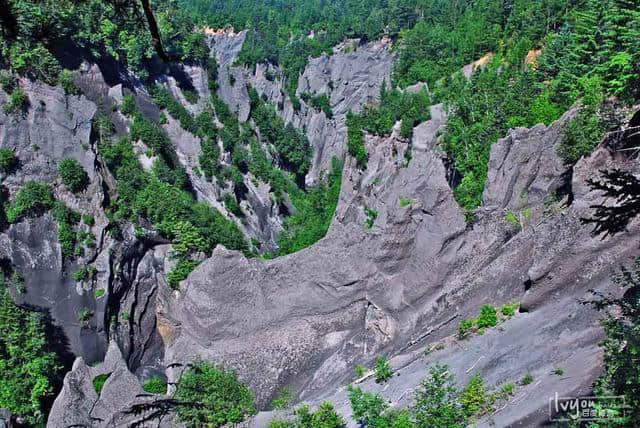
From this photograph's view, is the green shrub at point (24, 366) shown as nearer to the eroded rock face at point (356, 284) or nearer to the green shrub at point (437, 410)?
the eroded rock face at point (356, 284)

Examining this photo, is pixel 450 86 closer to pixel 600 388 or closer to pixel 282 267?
pixel 282 267

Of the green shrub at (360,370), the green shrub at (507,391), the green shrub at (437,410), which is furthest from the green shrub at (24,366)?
the green shrub at (507,391)

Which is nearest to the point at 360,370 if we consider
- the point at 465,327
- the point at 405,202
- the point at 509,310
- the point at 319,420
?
the point at 465,327

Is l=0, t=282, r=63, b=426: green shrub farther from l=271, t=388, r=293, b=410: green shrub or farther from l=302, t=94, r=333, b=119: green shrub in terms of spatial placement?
l=302, t=94, r=333, b=119: green shrub

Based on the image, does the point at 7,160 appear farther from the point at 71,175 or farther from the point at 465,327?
the point at 465,327

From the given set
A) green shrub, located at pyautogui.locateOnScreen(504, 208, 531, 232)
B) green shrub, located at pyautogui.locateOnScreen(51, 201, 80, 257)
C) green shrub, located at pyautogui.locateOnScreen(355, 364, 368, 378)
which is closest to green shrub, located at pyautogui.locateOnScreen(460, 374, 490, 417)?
green shrub, located at pyautogui.locateOnScreen(355, 364, 368, 378)

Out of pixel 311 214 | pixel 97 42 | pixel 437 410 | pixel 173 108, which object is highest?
pixel 97 42
